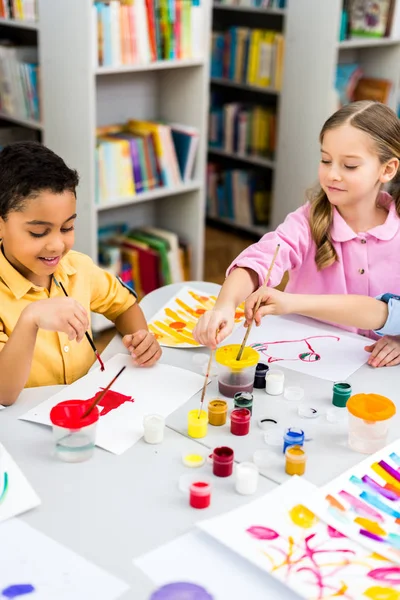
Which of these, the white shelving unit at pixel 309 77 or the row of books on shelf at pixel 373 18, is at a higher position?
the row of books on shelf at pixel 373 18

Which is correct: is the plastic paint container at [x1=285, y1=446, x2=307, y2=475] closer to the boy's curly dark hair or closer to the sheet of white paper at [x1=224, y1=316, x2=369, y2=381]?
the sheet of white paper at [x1=224, y1=316, x2=369, y2=381]

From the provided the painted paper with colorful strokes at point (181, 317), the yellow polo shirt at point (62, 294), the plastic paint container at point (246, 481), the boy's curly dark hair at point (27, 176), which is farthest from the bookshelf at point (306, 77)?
the plastic paint container at point (246, 481)

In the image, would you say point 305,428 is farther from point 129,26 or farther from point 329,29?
point 329,29

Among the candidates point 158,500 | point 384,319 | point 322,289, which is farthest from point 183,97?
point 158,500

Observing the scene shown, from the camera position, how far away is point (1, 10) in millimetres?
3184

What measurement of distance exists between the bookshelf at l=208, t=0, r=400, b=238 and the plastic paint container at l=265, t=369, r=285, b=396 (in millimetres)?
2546

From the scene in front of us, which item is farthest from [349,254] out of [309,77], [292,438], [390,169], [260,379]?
[309,77]

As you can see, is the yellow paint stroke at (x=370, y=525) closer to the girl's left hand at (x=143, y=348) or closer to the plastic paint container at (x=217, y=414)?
the plastic paint container at (x=217, y=414)

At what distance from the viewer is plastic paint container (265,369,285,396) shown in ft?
4.79

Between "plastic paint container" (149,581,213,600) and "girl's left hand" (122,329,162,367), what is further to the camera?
"girl's left hand" (122,329,162,367)

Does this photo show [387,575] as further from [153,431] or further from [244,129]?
[244,129]

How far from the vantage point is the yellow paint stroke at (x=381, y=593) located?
0.95 meters

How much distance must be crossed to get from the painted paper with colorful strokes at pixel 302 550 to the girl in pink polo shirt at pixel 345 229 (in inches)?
22.9

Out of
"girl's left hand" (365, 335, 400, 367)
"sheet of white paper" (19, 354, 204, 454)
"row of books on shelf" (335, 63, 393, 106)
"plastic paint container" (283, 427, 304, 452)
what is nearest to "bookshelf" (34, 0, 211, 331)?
"row of books on shelf" (335, 63, 393, 106)
